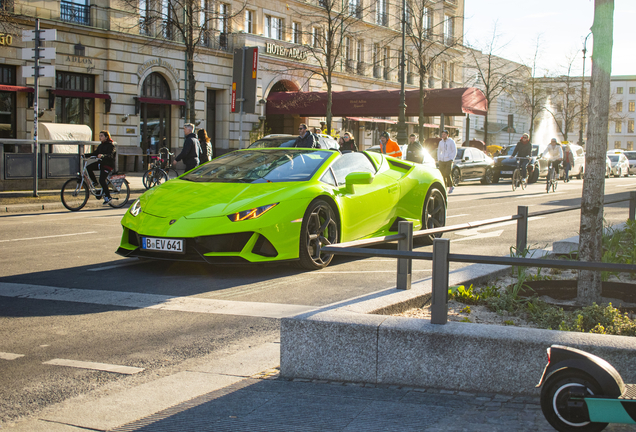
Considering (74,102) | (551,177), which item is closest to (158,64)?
(74,102)

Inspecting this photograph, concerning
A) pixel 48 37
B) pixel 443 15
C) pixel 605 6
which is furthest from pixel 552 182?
pixel 443 15

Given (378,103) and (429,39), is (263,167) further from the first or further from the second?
(429,39)

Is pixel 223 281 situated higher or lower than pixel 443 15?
lower

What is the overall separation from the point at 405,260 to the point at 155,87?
2968cm

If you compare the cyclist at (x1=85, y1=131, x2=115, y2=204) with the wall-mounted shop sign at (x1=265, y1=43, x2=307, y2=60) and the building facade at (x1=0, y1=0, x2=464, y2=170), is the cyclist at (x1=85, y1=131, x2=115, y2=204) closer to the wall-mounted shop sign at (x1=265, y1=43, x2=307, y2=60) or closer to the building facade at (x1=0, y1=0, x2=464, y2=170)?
the building facade at (x1=0, y1=0, x2=464, y2=170)

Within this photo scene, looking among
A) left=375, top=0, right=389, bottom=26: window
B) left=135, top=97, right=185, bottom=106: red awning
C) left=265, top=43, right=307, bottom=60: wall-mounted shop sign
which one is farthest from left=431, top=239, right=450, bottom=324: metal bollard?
left=375, top=0, right=389, bottom=26: window

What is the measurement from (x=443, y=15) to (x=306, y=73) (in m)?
19.7

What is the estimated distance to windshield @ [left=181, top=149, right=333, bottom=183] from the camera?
7592 millimetres

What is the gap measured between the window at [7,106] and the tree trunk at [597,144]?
82.5ft

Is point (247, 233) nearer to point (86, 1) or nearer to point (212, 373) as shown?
point (212, 373)

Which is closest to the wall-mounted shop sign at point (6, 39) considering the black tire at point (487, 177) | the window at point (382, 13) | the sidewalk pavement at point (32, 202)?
the sidewalk pavement at point (32, 202)

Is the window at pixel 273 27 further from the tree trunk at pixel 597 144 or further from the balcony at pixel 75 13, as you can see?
the tree trunk at pixel 597 144

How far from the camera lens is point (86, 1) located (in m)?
28.1

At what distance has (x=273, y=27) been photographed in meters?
39.1
